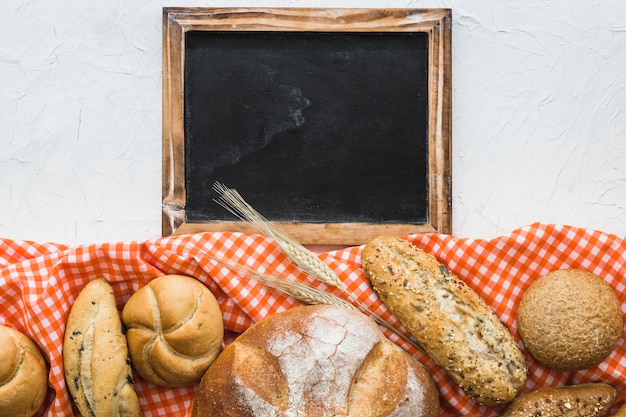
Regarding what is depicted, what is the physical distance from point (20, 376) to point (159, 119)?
106cm

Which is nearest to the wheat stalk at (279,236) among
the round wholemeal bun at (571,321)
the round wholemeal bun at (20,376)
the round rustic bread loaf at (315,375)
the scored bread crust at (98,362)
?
the round rustic bread loaf at (315,375)

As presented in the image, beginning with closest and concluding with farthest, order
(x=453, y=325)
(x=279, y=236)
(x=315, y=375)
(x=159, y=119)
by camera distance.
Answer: (x=315, y=375)
(x=453, y=325)
(x=279, y=236)
(x=159, y=119)

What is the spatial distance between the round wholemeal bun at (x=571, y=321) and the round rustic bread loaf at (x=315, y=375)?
1.43 feet

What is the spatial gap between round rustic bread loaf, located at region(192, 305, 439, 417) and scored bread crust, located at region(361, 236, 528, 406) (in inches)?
4.9

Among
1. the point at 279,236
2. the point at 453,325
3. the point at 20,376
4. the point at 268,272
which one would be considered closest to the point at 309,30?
the point at 279,236

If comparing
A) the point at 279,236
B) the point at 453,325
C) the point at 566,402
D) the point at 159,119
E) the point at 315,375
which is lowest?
the point at 566,402

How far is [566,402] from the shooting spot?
2.14 m

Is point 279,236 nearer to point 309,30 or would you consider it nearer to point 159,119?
point 159,119

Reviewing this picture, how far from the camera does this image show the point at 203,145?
2396 millimetres

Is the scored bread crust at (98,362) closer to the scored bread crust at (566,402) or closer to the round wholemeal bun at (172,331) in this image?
the round wholemeal bun at (172,331)

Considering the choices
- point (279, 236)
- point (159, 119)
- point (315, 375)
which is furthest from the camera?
point (159, 119)

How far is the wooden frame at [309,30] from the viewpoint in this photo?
2.38 metres

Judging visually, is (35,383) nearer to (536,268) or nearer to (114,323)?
(114,323)

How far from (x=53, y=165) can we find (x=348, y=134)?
1.18m
